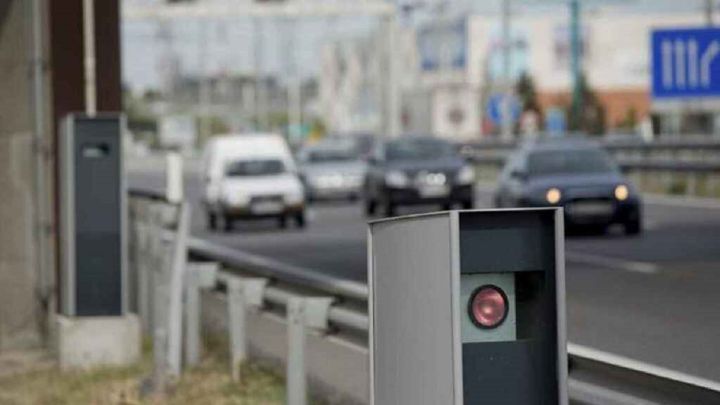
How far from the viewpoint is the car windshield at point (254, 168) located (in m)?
39.7

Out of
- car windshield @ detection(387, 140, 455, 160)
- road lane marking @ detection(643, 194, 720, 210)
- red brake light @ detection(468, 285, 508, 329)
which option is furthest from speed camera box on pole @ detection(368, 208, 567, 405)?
car windshield @ detection(387, 140, 455, 160)

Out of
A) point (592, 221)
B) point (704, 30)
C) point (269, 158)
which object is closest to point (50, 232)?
point (592, 221)

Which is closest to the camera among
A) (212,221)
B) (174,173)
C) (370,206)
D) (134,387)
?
(134,387)

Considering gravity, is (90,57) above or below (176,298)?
above

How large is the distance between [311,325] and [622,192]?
1912cm

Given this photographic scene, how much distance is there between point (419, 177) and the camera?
39125mm

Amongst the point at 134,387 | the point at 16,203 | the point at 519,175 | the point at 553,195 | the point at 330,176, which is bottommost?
the point at 330,176

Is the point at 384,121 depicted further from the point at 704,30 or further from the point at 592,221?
the point at 592,221

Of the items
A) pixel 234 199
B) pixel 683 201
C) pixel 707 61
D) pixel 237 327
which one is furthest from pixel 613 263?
pixel 707 61

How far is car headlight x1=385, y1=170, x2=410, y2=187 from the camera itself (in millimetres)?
39000

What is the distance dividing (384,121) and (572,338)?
68136 mm

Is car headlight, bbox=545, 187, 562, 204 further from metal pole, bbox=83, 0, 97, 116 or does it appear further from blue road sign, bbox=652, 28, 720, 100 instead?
blue road sign, bbox=652, 28, 720, 100

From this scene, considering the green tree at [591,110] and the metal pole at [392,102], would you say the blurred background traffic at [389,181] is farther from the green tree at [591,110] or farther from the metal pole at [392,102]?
the green tree at [591,110]

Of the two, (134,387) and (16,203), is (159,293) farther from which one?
(16,203)
